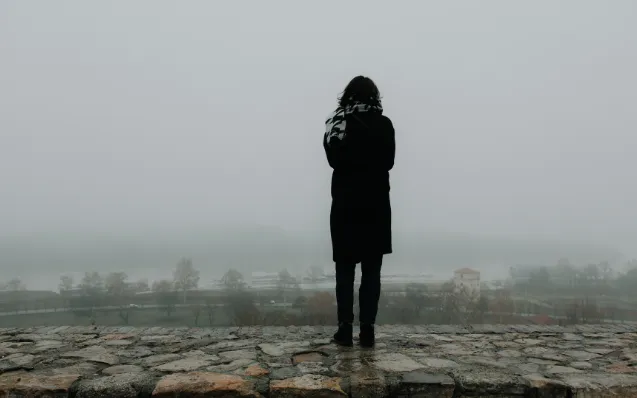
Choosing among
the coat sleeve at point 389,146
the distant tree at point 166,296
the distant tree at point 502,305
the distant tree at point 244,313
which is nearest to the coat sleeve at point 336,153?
the coat sleeve at point 389,146

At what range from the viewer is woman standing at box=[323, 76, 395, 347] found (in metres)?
3.77

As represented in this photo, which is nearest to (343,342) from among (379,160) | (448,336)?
(448,336)

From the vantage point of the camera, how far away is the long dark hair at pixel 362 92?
3814mm

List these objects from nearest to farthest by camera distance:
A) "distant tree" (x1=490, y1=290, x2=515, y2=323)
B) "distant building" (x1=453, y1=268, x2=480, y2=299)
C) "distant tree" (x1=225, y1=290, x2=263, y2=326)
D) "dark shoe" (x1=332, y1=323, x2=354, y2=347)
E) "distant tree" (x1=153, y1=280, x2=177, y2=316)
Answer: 1. "dark shoe" (x1=332, y1=323, x2=354, y2=347)
2. "distant tree" (x1=225, y1=290, x2=263, y2=326)
3. "distant tree" (x1=153, y1=280, x2=177, y2=316)
4. "distant tree" (x1=490, y1=290, x2=515, y2=323)
5. "distant building" (x1=453, y1=268, x2=480, y2=299)

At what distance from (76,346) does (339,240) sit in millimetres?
2851

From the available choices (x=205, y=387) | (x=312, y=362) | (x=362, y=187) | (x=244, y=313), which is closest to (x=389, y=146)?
(x=362, y=187)

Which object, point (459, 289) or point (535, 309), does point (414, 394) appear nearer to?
point (535, 309)

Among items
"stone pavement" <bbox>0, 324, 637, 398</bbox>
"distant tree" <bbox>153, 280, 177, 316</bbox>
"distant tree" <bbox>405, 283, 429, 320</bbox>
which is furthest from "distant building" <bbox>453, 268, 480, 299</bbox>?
"stone pavement" <bbox>0, 324, 637, 398</bbox>

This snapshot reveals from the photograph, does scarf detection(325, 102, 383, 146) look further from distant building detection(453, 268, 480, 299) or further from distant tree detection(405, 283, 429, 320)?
distant building detection(453, 268, 480, 299)

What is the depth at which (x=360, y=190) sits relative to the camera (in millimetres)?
3775

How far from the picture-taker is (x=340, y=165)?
12.5ft

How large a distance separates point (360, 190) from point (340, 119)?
2.24 ft

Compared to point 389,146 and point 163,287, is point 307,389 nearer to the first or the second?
point 389,146

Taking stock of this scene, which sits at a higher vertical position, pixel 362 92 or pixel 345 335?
pixel 362 92
